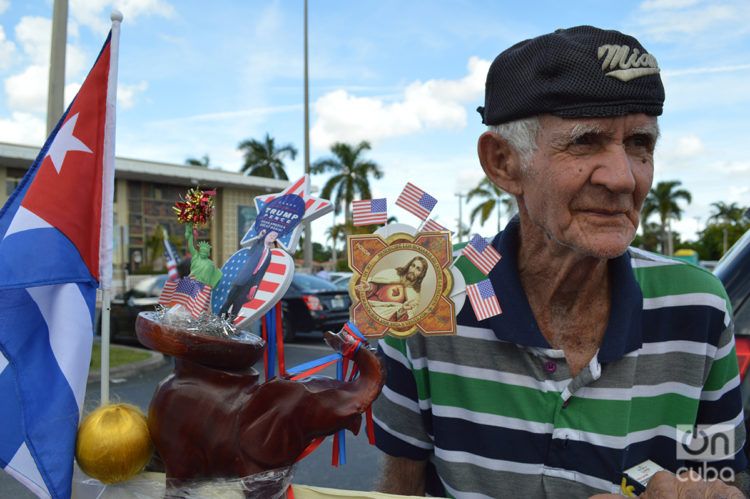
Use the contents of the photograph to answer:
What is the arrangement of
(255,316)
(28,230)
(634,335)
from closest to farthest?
(255,316) → (28,230) → (634,335)

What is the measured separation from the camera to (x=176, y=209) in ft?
3.67

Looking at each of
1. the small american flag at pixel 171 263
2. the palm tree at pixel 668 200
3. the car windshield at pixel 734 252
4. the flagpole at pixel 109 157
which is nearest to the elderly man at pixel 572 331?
the small american flag at pixel 171 263

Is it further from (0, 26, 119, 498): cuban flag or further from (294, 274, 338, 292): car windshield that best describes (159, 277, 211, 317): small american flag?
(294, 274, 338, 292): car windshield

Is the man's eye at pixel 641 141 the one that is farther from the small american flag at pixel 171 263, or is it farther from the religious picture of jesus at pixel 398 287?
the small american flag at pixel 171 263

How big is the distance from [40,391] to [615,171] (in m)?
1.15

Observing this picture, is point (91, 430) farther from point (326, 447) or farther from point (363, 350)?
point (326, 447)

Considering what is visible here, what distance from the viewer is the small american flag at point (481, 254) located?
1143 millimetres

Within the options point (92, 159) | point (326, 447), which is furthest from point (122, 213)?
point (92, 159)

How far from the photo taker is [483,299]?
1137 millimetres

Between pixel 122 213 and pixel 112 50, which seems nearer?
pixel 112 50

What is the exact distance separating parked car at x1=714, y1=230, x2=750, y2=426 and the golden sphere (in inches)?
75.6

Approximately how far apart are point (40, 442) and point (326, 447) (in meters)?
3.96

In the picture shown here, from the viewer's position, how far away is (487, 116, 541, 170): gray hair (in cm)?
119

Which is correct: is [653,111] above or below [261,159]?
below
